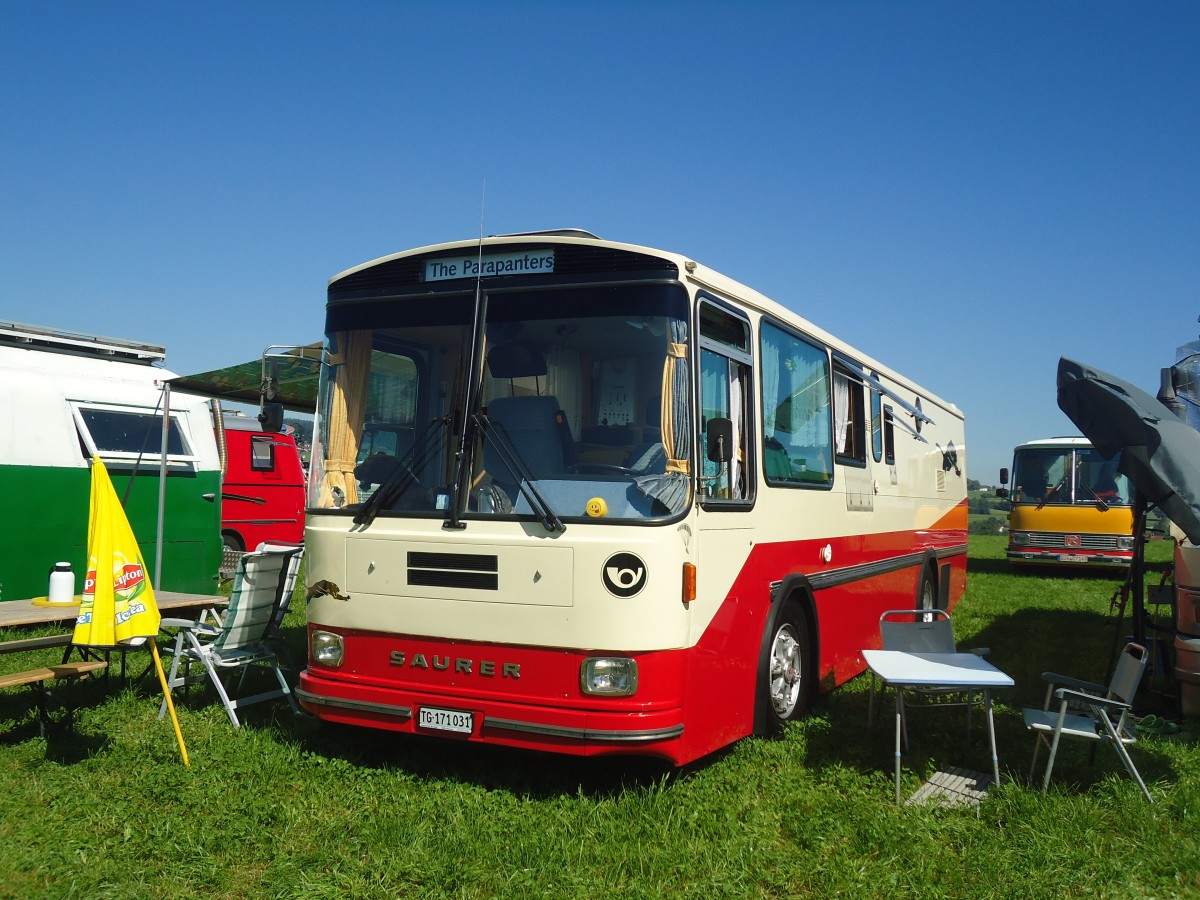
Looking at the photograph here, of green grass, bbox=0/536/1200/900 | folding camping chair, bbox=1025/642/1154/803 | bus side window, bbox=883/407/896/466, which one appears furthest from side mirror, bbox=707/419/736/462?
bus side window, bbox=883/407/896/466

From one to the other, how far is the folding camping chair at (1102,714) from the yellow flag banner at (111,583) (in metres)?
5.13

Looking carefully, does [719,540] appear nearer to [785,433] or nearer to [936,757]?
[785,433]

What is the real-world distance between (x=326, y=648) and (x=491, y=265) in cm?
240

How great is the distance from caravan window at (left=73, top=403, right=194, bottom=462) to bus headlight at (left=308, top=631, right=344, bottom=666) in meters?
5.76

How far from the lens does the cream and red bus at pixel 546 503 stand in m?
4.96

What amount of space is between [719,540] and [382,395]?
2.20 m

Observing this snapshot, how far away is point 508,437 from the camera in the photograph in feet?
17.5

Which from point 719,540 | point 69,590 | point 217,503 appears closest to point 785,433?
point 719,540

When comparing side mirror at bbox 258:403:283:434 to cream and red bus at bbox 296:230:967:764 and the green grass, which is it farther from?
the green grass

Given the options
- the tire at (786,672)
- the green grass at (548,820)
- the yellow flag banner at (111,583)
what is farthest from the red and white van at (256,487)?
the tire at (786,672)

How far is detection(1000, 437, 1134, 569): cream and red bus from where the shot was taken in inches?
762

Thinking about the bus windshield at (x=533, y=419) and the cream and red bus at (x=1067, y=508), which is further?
the cream and red bus at (x=1067, y=508)

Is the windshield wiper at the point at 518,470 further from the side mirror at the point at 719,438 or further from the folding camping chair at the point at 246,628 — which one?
the folding camping chair at the point at 246,628

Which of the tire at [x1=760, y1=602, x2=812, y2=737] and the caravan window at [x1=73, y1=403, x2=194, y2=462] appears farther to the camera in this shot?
the caravan window at [x1=73, y1=403, x2=194, y2=462]
